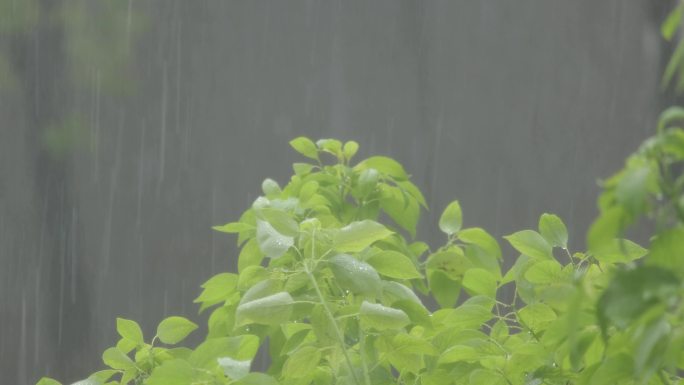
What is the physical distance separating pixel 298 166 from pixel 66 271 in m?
3.13

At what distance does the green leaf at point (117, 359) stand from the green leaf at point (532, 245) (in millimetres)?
346

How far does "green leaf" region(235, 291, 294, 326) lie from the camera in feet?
2.58

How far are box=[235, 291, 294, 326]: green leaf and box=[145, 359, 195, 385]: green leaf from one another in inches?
2.2

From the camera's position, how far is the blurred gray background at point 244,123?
4.09m

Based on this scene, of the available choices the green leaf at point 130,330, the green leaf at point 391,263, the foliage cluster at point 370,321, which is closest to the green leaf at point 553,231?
the foliage cluster at point 370,321

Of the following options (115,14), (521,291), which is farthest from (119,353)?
(115,14)

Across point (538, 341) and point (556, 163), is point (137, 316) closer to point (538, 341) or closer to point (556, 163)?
point (556, 163)

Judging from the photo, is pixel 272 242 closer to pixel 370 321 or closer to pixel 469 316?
pixel 370 321

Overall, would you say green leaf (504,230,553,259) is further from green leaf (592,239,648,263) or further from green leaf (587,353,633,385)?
green leaf (587,353,633,385)

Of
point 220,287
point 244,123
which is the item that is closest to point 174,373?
point 220,287

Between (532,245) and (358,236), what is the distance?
0.56ft

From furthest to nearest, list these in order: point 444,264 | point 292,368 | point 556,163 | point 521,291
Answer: point 556,163, point 444,264, point 521,291, point 292,368

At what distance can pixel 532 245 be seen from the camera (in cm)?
94

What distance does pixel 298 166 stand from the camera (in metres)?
1.26
